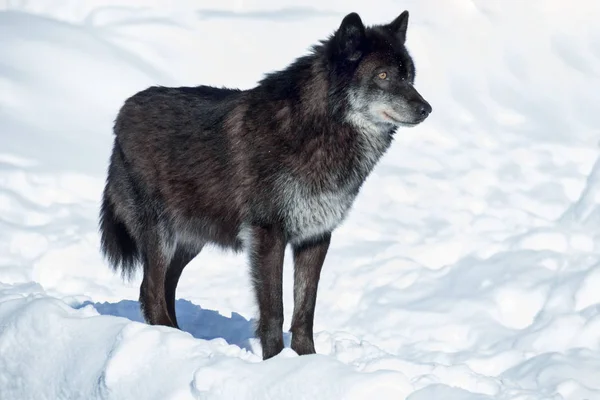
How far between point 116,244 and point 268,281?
1479mm

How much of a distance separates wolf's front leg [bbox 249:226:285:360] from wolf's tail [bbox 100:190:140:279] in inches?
48.9

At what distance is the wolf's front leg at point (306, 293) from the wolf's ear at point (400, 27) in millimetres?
1232

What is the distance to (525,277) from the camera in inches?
283

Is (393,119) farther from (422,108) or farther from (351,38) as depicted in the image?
(351,38)

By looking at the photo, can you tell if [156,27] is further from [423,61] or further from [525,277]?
[525,277]

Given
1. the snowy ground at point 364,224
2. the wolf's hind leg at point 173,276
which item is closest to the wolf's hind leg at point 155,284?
the wolf's hind leg at point 173,276

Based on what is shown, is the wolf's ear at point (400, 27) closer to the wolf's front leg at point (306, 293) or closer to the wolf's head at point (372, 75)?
the wolf's head at point (372, 75)

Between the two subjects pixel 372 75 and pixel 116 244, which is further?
pixel 116 244

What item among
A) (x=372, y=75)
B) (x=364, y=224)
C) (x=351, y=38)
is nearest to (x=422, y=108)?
(x=372, y=75)

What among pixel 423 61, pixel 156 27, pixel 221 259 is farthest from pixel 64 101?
pixel 423 61

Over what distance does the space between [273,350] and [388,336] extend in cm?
163

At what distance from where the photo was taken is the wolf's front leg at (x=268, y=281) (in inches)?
199

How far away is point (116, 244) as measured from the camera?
611 centimetres

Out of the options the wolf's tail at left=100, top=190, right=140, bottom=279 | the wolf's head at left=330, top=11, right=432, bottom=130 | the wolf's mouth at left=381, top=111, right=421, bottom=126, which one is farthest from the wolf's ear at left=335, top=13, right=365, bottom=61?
the wolf's tail at left=100, top=190, right=140, bottom=279
